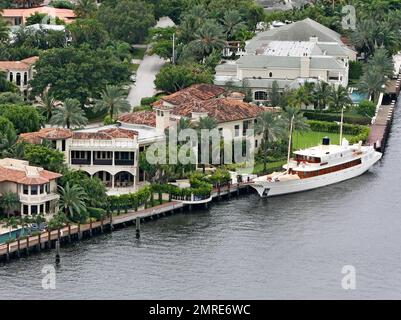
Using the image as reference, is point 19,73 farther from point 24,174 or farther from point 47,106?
point 24,174

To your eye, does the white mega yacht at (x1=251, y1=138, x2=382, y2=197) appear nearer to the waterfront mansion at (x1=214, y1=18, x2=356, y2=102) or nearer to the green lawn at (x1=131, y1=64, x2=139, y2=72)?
the waterfront mansion at (x1=214, y1=18, x2=356, y2=102)

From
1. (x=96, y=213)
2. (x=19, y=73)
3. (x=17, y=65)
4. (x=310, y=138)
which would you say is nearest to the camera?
(x=96, y=213)

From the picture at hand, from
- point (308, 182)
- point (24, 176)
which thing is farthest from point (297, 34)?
point (24, 176)

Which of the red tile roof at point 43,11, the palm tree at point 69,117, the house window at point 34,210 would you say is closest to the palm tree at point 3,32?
the red tile roof at point 43,11

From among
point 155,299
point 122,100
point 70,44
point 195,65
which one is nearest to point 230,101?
point 122,100

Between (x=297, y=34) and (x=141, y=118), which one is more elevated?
(x=297, y=34)

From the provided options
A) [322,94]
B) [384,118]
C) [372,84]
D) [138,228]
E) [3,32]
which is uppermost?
[3,32]

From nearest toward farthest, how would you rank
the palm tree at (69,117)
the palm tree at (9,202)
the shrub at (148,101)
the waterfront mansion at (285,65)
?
the palm tree at (9,202), the palm tree at (69,117), the shrub at (148,101), the waterfront mansion at (285,65)

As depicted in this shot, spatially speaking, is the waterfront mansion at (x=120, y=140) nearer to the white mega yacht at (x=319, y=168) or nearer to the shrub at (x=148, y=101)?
the white mega yacht at (x=319, y=168)

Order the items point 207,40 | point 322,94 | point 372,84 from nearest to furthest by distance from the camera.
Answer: point 322,94 < point 372,84 < point 207,40
